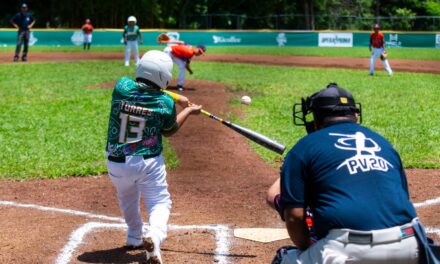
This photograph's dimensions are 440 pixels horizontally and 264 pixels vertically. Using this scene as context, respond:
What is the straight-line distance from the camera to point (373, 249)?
350 cm

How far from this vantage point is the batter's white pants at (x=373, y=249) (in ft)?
11.5

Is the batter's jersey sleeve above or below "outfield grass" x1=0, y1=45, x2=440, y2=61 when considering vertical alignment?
above

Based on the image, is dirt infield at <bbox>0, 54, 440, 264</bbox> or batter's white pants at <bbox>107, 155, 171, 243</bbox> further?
dirt infield at <bbox>0, 54, 440, 264</bbox>

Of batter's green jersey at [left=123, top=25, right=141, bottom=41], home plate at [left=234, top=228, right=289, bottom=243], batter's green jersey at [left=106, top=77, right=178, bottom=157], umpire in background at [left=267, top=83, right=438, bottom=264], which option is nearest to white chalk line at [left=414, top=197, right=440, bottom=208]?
home plate at [left=234, top=228, right=289, bottom=243]

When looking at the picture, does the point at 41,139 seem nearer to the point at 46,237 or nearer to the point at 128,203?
the point at 46,237

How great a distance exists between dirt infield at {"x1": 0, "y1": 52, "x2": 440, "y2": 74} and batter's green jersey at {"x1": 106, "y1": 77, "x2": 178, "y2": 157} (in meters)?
23.1

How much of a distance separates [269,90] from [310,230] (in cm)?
1579

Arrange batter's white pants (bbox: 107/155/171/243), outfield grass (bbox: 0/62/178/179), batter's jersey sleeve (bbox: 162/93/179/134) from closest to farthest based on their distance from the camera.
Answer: batter's white pants (bbox: 107/155/171/243) < batter's jersey sleeve (bbox: 162/93/179/134) < outfield grass (bbox: 0/62/178/179)

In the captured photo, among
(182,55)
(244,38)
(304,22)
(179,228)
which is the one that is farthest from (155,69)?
(304,22)

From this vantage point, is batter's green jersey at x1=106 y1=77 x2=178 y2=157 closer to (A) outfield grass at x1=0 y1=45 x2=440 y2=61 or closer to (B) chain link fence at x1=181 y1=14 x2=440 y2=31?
(A) outfield grass at x1=0 y1=45 x2=440 y2=61

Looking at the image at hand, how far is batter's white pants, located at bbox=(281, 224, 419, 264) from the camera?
350 centimetres

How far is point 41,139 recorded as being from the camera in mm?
12297

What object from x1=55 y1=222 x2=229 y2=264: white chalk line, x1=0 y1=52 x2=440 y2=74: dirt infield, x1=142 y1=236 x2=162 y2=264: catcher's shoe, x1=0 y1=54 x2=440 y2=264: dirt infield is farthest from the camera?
x1=0 y1=52 x2=440 y2=74: dirt infield

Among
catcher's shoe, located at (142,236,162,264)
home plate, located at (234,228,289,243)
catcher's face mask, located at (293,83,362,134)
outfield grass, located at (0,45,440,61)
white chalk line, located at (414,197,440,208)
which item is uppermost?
catcher's face mask, located at (293,83,362,134)
